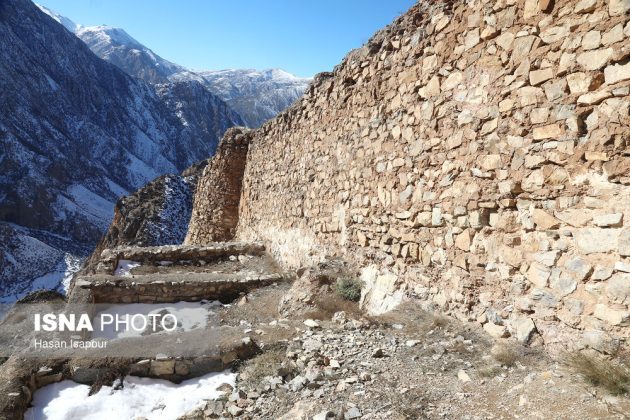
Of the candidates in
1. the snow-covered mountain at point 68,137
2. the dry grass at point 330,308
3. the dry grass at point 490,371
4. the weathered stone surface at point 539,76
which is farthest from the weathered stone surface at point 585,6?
the snow-covered mountain at point 68,137

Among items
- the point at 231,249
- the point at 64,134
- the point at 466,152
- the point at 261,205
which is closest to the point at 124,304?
the point at 231,249

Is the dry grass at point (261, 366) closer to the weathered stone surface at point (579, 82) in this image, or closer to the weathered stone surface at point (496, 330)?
the weathered stone surface at point (496, 330)

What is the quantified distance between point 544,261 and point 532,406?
1.10m

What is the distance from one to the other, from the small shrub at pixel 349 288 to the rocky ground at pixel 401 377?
2.69 ft

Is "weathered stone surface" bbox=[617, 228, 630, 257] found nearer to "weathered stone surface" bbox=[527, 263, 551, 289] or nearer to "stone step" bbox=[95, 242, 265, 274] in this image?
"weathered stone surface" bbox=[527, 263, 551, 289]

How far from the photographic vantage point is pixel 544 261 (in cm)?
305

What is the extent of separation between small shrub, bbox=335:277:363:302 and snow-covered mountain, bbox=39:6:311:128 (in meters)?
79.9

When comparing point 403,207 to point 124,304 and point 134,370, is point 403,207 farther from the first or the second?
point 124,304

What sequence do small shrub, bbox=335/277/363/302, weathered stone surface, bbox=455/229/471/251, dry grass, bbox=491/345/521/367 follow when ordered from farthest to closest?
small shrub, bbox=335/277/363/302 < weathered stone surface, bbox=455/229/471/251 < dry grass, bbox=491/345/521/367

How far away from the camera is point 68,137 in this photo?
177ft

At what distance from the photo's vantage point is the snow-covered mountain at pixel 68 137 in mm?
35031

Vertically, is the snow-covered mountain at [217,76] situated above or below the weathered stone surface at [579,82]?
above

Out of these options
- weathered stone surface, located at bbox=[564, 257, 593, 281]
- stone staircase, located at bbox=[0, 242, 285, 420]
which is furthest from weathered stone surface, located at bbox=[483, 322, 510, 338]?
stone staircase, located at bbox=[0, 242, 285, 420]

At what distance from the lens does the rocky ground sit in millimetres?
2465
